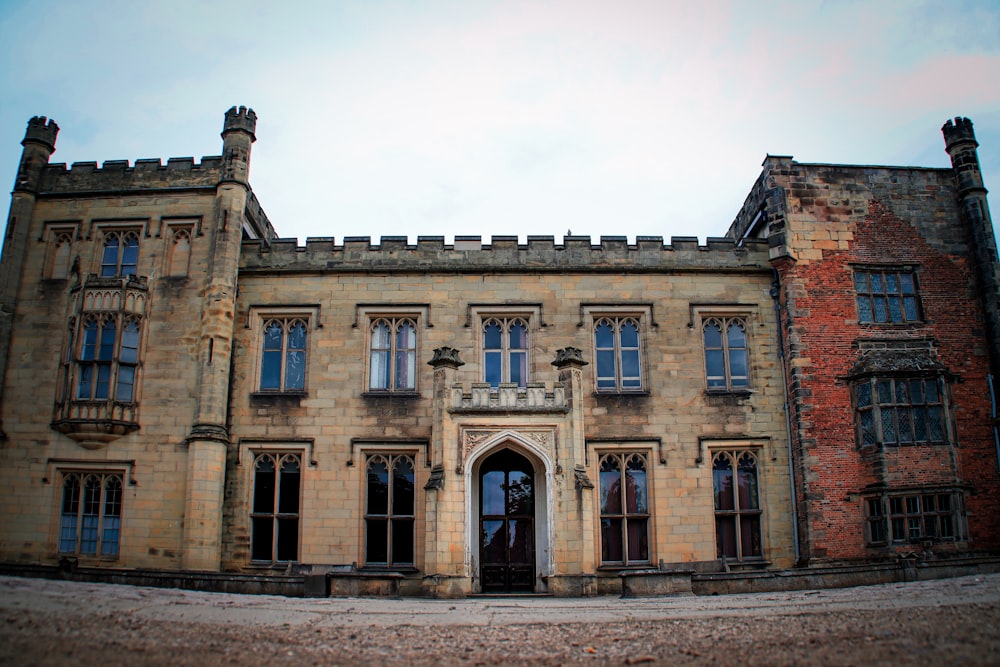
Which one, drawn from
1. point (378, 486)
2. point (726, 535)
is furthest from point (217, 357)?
point (726, 535)

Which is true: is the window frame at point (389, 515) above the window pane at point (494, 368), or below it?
below

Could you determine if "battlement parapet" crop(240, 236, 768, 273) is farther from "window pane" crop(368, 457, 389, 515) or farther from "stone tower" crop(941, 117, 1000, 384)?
"stone tower" crop(941, 117, 1000, 384)

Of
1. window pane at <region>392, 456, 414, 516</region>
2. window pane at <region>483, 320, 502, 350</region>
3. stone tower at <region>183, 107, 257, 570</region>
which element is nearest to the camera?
stone tower at <region>183, 107, 257, 570</region>

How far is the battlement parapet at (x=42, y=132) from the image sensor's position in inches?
855

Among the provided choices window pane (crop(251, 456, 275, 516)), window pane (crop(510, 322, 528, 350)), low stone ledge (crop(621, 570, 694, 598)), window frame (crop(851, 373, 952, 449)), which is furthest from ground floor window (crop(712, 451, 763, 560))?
window pane (crop(251, 456, 275, 516))

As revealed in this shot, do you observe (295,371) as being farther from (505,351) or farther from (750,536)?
(750,536)

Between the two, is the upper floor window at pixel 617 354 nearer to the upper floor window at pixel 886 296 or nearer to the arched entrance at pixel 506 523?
the arched entrance at pixel 506 523

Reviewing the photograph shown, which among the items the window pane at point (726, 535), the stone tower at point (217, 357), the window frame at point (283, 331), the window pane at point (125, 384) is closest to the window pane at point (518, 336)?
the window frame at point (283, 331)

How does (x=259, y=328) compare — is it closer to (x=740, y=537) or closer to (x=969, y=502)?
(x=740, y=537)

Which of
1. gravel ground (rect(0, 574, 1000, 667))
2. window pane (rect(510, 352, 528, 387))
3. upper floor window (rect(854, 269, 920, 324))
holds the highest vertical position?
upper floor window (rect(854, 269, 920, 324))

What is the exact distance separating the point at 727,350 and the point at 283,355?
36.4ft

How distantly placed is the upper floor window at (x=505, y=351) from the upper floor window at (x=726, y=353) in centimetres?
458

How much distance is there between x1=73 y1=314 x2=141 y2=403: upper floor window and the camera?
1973cm

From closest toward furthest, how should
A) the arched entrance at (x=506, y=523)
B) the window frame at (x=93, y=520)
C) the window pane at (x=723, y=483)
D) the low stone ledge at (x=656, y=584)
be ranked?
the low stone ledge at (x=656, y=584) < the window frame at (x=93, y=520) < the arched entrance at (x=506, y=523) < the window pane at (x=723, y=483)
